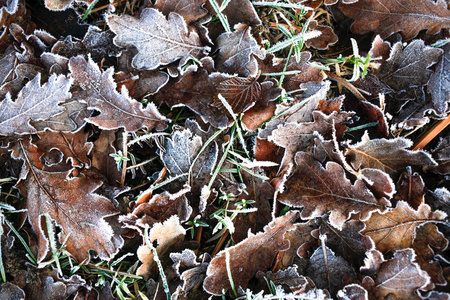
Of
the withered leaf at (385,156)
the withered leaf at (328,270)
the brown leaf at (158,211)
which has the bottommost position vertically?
the withered leaf at (328,270)

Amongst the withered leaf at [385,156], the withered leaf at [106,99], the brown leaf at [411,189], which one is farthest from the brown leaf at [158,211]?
the brown leaf at [411,189]

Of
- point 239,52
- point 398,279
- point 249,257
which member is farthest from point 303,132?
point 398,279

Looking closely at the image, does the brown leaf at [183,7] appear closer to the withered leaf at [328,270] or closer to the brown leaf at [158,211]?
the brown leaf at [158,211]

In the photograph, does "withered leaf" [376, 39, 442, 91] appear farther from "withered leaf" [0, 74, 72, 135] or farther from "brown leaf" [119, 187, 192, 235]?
"withered leaf" [0, 74, 72, 135]

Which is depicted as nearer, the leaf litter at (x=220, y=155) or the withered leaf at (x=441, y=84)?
the leaf litter at (x=220, y=155)

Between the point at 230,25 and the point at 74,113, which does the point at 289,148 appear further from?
the point at 74,113

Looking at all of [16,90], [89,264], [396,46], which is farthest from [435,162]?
[16,90]

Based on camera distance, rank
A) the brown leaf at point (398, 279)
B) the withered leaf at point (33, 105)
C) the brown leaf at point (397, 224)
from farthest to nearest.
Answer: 1. the withered leaf at point (33, 105)
2. the brown leaf at point (397, 224)
3. the brown leaf at point (398, 279)
